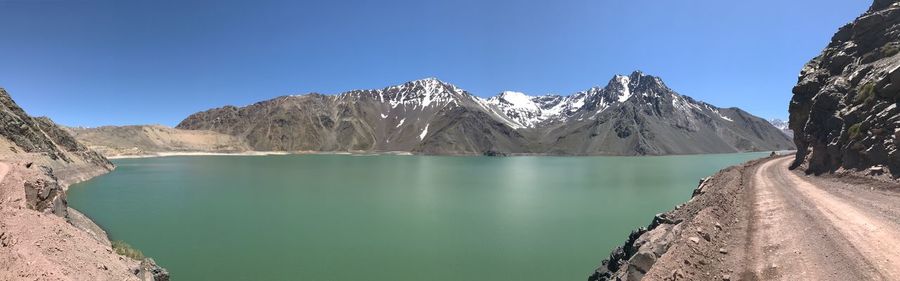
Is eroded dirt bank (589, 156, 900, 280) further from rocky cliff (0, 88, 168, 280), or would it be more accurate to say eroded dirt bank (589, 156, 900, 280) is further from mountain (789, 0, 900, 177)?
rocky cliff (0, 88, 168, 280)

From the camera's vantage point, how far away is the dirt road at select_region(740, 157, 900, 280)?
10.2m

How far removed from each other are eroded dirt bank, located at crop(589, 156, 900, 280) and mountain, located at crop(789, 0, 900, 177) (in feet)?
17.1

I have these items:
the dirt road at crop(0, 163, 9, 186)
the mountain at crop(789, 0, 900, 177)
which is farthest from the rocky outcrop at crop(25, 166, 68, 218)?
the mountain at crop(789, 0, 900, 177)

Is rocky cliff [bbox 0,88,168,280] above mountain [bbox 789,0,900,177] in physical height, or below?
below

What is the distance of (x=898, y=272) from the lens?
31.2 feet

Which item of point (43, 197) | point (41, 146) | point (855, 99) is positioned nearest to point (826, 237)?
point (855, 99)

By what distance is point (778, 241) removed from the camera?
1306 cm

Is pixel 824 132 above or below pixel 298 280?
above

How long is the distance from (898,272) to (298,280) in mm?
22066

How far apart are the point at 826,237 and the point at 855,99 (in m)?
26.0

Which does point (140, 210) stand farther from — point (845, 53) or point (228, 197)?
point (845, 53)

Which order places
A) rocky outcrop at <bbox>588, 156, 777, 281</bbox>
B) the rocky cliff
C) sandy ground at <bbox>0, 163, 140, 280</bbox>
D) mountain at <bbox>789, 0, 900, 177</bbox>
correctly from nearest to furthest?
rocky outcrop at <bbox>588, 156, 777, 281</bbox>, sandy ground at <bbox>0, 163, 140, 280</bbox>, the rocky cliff, mountain at <bbox>789, 0, 900, 177</bbox>

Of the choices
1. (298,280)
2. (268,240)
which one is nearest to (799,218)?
(298,280)

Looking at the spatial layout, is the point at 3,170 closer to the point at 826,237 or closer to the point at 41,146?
the point at 826,237
